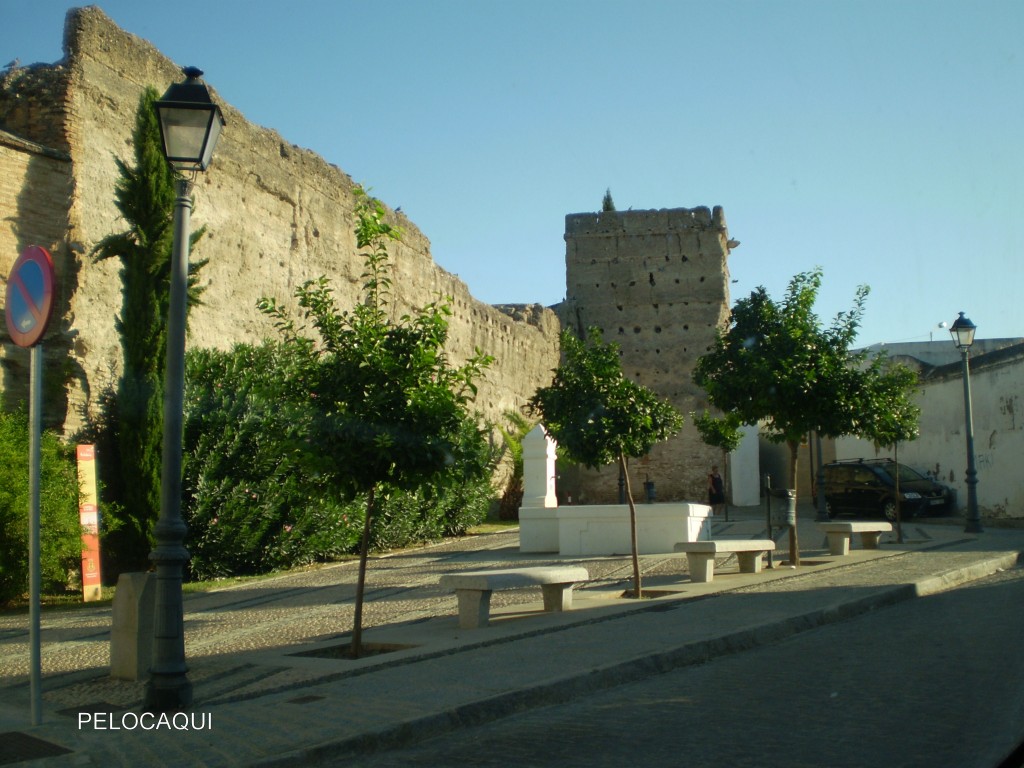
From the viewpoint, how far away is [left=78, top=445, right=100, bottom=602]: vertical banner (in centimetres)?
1277

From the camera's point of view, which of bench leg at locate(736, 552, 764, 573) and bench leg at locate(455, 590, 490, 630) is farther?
bench leg at locate(736, 552, 764, 573)

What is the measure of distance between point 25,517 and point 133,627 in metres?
5.15

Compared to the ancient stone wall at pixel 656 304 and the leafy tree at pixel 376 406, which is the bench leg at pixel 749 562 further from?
the ancient stone wall at pixel 656 304

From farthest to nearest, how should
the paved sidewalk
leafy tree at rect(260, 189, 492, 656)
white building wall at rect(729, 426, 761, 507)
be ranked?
white building wall at rect(729, 426, 761, 507) → leafy tree at rect(260, 189, 492, 656) → the paved sidewalk

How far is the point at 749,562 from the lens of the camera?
14.4m

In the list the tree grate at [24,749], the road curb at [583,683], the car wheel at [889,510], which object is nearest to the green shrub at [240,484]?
the road curb at [583,683]

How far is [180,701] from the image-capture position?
6336 mm

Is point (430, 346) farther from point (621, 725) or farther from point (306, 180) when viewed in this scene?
point (306, 180)

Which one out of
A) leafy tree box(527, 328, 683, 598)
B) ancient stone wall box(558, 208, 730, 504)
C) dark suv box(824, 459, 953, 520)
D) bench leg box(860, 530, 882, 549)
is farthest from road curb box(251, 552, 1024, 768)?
ancient stone wall box(558, 208, 730, 504)

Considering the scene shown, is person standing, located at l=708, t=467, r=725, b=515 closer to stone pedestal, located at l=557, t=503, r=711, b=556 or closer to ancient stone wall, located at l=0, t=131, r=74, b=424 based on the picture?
stone pedestal, located at l=557, t=503, r=711, b=556

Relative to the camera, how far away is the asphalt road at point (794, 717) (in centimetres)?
528

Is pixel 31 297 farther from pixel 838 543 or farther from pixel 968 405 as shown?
pixel 968 405

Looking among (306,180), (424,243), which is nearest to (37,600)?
(306,180)

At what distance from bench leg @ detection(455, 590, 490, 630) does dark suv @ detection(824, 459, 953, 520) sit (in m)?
18.2
